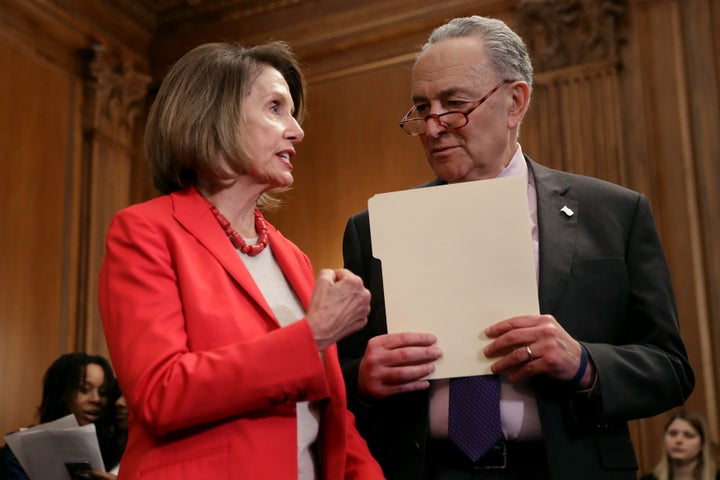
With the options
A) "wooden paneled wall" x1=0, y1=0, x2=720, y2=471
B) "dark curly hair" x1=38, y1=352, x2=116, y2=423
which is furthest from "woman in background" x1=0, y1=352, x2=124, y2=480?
"wooden paneled wall" x1=0, y1=0, x2=720, y2=471

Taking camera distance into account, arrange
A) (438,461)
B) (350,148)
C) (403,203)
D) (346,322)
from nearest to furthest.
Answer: (346,322) → (403,203) → (438,461) → (350,148)

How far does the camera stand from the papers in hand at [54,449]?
3.77m

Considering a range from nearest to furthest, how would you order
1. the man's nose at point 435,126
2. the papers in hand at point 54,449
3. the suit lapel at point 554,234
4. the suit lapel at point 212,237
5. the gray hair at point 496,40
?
the suit lapel at point 212,237
the suit lapel at point 554,234
the man's nose at point 435,126
the gray hair at point 496,40
the papers in hand at point 54,449

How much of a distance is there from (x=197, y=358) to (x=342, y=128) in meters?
5.62

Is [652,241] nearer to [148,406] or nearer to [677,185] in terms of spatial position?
[148,406]

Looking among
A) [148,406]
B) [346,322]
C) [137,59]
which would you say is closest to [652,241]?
[346,322]

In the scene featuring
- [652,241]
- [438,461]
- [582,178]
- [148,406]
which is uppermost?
[582,178]

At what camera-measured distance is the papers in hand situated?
3.77 metres

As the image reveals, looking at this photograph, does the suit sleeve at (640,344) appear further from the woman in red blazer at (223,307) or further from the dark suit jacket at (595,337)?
the woman in red blazer at (223,307)

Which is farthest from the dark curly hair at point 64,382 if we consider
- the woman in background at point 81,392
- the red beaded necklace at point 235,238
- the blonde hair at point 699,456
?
the red beaded necklace at point 235,238

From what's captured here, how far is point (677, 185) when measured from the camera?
5746 mm

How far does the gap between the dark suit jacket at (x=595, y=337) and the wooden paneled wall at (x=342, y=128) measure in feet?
11.5

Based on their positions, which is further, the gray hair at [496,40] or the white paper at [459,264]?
the gray hair at [496,40]

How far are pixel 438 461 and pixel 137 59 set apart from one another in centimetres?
A: 644
